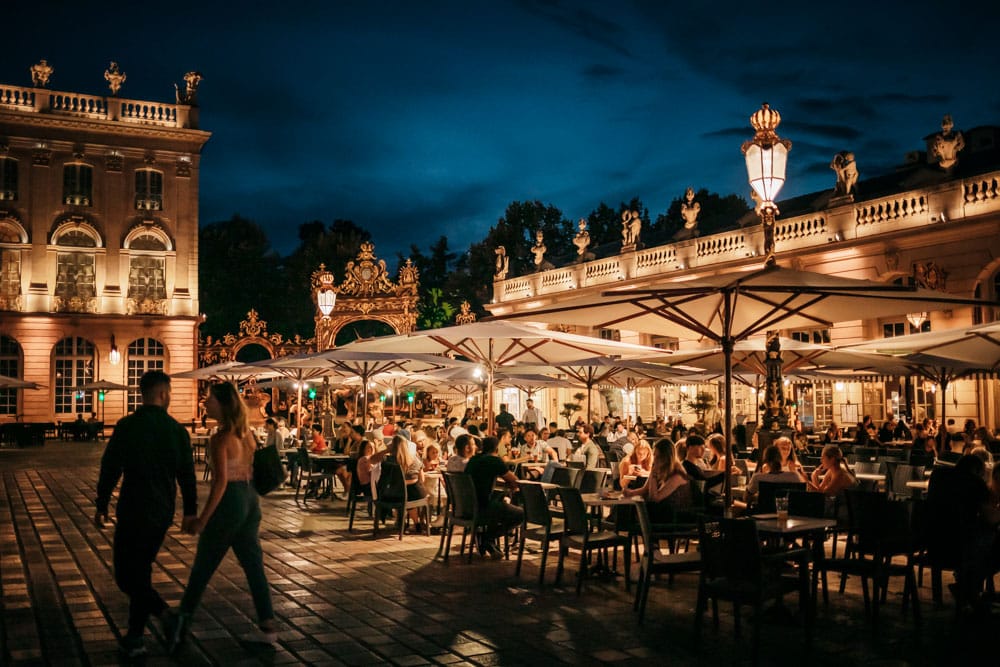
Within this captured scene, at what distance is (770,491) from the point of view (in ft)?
28.9

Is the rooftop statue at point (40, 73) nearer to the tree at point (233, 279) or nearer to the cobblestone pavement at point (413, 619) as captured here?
the tree at point (233, 279)

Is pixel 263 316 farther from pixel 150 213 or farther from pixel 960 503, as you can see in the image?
pixel 960 503

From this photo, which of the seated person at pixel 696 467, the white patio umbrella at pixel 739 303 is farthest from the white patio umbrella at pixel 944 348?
the seated person at pixel 696 467

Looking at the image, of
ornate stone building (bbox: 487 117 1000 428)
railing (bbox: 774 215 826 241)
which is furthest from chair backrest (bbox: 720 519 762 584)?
railing (bbox: 774 215 826 241)

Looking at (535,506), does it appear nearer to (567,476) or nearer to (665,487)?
(665,487)

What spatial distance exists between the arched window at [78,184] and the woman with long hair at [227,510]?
37.7 metres

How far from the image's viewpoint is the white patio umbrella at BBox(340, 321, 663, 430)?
1199cm

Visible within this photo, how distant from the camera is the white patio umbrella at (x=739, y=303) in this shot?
7.57 m

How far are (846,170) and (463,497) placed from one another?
57.9ft

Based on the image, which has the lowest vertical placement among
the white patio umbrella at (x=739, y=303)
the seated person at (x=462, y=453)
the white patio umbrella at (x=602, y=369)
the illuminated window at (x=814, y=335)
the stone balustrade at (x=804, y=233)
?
the seated person at (x=462, y=453)

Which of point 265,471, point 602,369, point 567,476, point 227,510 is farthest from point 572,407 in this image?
point 227,510

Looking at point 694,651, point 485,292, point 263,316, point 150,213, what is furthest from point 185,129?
point 694,651

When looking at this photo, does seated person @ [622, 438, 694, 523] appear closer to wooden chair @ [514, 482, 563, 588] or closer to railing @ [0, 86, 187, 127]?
wooden chair @ [514, 482, 563, 588]

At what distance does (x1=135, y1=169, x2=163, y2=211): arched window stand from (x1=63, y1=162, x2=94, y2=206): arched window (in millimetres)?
1849
